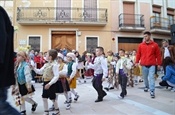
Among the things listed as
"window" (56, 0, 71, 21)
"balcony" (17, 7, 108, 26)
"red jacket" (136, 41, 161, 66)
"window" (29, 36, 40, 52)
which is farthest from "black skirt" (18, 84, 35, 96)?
"window" (56, 0, 71, 21)

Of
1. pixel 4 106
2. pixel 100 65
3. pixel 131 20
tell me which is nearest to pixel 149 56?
pixel 100 65

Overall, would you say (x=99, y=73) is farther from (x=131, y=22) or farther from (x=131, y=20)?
(x=131, y=20)

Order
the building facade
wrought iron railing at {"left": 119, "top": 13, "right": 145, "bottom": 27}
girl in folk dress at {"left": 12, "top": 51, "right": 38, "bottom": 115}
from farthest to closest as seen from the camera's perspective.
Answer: wrought iron railing at {"left": 119, "top": 13, "right": 145, "bottom": 27} < the building facade < girl in folk dress at {"left": 12, "top": 51, "right": 38, "bottom": 115}

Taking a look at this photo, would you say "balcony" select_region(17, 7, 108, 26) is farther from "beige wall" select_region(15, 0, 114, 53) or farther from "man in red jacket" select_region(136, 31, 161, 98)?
"man in red jacket" select_region(136, 31, 161, 98)

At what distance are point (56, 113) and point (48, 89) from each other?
1.76 feet

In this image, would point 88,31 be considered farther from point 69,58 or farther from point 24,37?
point 69,58

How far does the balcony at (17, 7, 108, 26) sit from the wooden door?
1.92m

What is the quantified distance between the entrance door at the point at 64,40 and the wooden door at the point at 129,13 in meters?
4.80

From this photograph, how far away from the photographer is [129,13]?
2147 cm

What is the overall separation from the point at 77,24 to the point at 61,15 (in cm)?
154

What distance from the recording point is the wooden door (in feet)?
68.9

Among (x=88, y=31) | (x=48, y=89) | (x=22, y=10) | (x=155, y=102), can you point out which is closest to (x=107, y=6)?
(x=88, y=31)

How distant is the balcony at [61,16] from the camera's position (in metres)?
19.6

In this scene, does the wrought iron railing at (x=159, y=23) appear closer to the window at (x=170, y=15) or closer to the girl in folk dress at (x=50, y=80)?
the window at (x=170, y=15)
